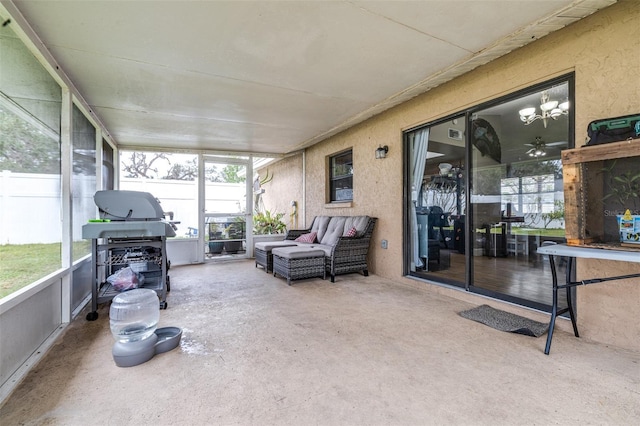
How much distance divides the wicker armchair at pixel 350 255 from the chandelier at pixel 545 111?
89.7 inches

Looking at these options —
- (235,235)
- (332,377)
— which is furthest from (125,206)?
(235,235)

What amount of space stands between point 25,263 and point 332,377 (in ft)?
7.77

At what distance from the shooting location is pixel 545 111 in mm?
2910

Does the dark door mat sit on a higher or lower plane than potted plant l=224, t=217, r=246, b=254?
lower

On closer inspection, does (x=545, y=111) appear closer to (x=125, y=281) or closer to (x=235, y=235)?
(x=125, y=281)

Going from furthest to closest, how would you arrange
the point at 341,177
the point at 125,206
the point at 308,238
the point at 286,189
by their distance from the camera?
the point at 286,189 → the point at 341,177 → the point at 308,238 → the point at 125,206

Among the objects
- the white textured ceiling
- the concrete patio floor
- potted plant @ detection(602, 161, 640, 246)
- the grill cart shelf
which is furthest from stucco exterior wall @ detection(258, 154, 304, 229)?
potted plant @ detection(602, 161, 640, 246)

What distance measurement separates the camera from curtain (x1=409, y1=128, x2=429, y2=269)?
406 cm

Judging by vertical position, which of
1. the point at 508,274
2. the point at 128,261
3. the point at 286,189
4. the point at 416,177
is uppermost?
the point at 286,189

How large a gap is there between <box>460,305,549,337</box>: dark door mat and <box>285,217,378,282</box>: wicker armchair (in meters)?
1.82

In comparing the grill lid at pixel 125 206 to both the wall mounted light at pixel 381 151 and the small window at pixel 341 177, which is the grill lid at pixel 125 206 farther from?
the small window at pixel 341 177

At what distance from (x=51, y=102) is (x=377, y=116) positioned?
395 cm

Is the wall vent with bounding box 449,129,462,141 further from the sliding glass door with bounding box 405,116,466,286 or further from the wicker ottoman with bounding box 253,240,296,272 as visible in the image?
the wicker ottoman with bounding box 253,240,296,272

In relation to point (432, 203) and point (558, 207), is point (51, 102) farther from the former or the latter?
point (558, 207)
